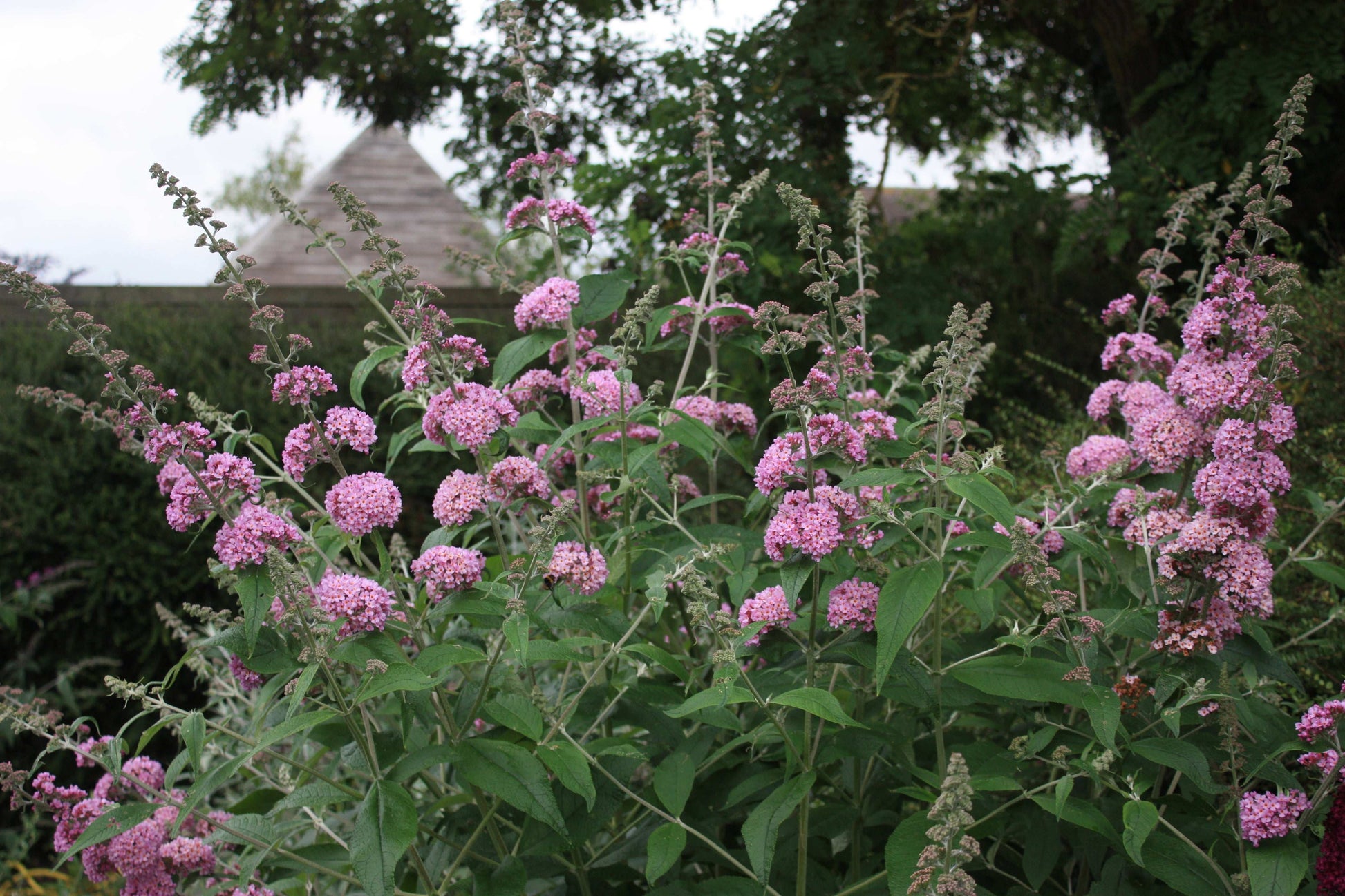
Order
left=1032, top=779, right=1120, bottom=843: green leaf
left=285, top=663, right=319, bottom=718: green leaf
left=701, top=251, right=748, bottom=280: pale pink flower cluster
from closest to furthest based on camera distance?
1. left=285, top=663, right=319, bottom=718: green leaf
2. left=1032, top=779, right=1120, bottom=843: green leaf
3. left=701, top=251, right=748, bottom=280: pale pink flower cluster

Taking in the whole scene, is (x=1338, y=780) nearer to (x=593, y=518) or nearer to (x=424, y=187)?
(x=593, y=518)

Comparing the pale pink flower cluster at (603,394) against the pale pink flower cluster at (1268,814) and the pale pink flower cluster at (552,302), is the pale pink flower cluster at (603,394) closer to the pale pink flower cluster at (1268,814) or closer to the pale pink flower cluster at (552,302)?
the pale pink flower cluster at (552,302)

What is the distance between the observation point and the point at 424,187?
13.4 meters

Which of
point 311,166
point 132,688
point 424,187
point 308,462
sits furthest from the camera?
point 311,166

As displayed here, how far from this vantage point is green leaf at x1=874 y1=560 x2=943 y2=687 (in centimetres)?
171

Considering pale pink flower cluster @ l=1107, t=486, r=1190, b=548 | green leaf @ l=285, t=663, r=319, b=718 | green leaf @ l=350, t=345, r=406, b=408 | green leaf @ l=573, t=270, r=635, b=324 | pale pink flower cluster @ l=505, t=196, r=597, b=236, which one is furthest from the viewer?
pale pink flower cluster @ l=505, t=196, r=597, b=236

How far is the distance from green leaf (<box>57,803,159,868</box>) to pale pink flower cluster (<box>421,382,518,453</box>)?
941mm

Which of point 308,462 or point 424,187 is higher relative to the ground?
point 424,187

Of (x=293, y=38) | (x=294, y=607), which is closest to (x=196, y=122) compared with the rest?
(x=293, y=38)

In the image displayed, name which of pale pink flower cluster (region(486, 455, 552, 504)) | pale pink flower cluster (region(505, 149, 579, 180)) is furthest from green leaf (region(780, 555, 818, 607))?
pale pink flower cluster (region(505, 149, 579, 180))

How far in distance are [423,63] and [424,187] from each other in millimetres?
6991

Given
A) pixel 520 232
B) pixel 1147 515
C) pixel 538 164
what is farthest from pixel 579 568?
pixel 1147 515

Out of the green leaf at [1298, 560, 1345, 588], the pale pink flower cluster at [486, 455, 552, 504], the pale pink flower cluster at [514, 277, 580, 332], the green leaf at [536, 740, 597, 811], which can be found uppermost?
the pale pink flower cluster at [514, 277, 580, 332]

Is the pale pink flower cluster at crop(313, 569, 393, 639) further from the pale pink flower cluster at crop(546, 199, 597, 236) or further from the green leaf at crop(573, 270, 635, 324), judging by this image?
the pale pink flower cluster at crop(546, 199, 597, 236)
